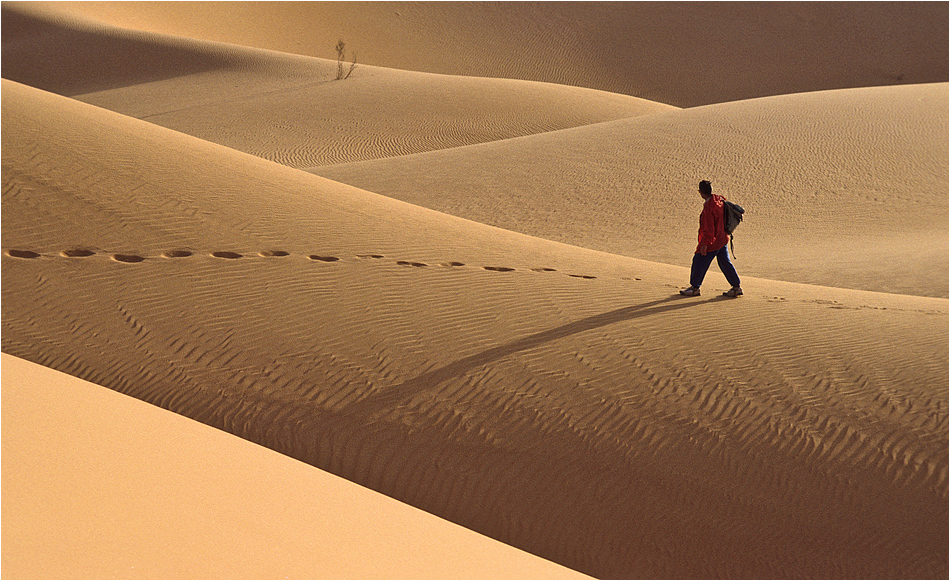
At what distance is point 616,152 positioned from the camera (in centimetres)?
2297

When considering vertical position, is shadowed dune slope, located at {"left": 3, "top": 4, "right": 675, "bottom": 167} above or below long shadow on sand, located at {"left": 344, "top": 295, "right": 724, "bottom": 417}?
above

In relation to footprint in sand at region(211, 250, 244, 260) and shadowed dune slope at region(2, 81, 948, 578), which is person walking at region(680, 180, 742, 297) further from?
footprint in sand at region(211, 250, 244, 260)

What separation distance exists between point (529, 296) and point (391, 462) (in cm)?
287

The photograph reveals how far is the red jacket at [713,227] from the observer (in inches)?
338

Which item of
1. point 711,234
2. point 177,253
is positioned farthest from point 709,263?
point 177,253

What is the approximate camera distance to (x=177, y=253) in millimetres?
8828

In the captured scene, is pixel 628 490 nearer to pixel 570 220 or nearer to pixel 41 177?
pixel 41 177

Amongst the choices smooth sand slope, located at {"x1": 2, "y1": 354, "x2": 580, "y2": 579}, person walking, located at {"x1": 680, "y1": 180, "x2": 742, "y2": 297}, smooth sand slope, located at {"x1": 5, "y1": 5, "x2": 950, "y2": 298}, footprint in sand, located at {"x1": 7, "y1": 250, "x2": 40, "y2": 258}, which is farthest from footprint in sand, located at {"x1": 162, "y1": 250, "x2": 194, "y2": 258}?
smooth sand slope, located at {"x1": 5, "y1": 5, "x2": 950, "y2": 298}

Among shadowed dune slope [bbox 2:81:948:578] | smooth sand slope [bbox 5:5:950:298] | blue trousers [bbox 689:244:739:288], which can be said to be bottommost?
shadowed dune slope [bbox 2:81:948:578]

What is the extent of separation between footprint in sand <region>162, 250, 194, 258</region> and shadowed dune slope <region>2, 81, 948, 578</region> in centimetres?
3

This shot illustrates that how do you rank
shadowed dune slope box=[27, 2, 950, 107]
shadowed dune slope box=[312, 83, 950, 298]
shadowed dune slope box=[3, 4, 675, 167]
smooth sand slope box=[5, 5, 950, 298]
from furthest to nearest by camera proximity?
shadowed dune slope box=[27, 2, 950, 107] < shadowed dune slope box=[3, 4, 675, 167] < smooth sand slope box=[5, 5, 950, 298] < shadowed dune slope box=[312, 83, 950, 298]

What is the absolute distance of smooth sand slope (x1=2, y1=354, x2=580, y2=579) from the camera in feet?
12.9

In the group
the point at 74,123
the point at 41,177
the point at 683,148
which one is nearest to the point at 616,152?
the point at 683,148

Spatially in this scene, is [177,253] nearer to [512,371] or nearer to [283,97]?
[512,371]
